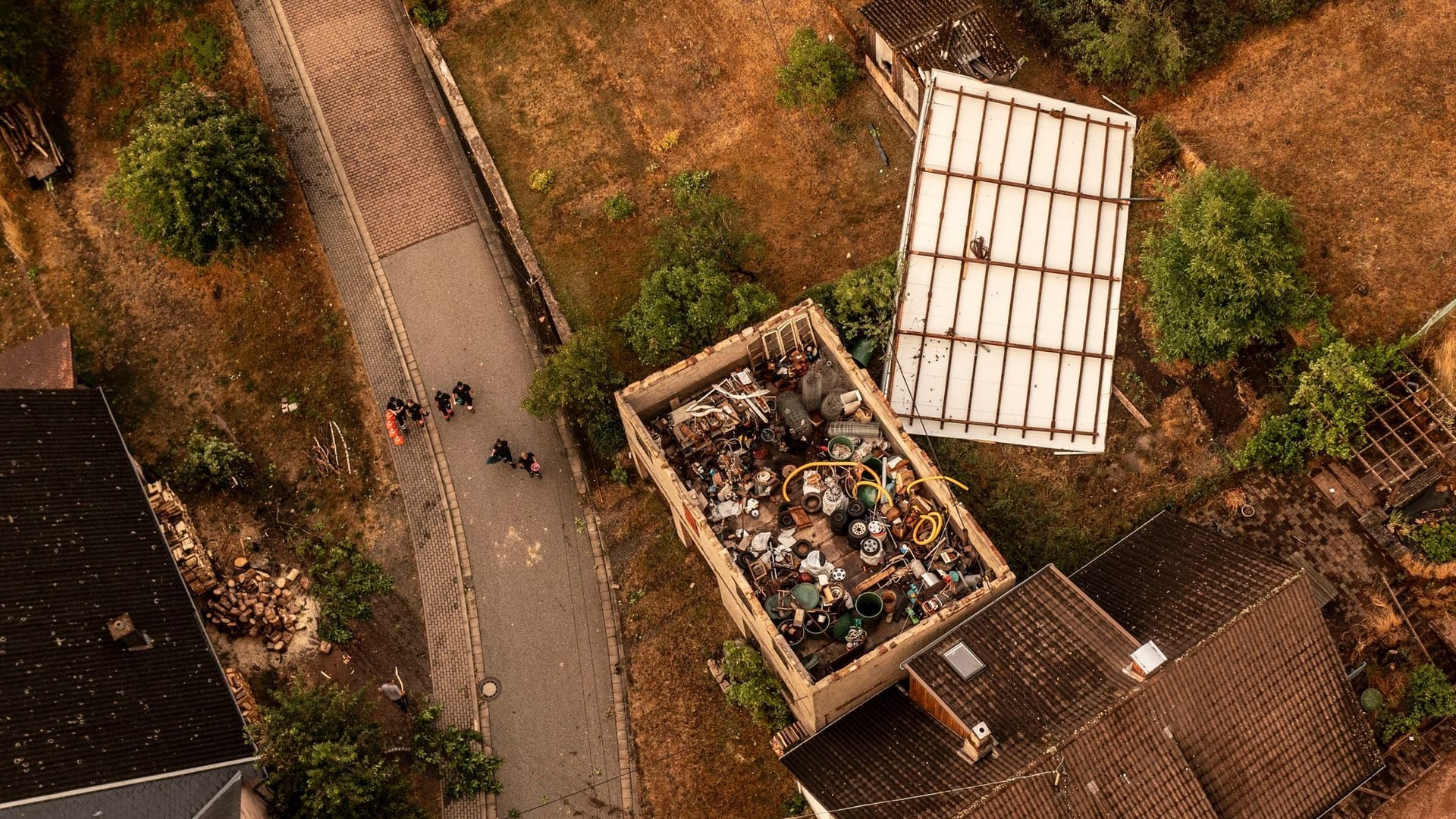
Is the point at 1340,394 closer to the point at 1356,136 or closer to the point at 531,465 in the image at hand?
the point at 1356,136

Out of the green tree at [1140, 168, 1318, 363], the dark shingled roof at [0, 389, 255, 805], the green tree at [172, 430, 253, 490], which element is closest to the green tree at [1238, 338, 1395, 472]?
the green tree at [1140, 168, 1318, 363]

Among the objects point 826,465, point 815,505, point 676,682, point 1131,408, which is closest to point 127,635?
point 676,682

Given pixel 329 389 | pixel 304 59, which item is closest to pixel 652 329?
pixel 329 389

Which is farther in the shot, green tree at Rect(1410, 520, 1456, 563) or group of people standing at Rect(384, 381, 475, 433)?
group of people standing at Rect(384, 381, 475, 433)

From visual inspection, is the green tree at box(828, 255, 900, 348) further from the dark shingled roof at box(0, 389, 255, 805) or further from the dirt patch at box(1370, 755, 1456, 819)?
the dark shingled roof at box(0, 389, 255, 805)

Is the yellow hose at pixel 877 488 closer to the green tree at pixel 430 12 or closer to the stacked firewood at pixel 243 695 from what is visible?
the stacked firewood at pixel 243 695

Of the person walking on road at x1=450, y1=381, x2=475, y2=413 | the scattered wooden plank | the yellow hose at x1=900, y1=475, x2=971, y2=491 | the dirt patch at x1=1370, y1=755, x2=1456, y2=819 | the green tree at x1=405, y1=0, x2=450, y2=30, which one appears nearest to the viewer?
the yellow hose at x1=900, y1=475, x2=971, y2=491
